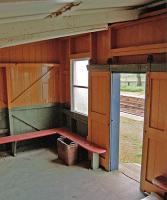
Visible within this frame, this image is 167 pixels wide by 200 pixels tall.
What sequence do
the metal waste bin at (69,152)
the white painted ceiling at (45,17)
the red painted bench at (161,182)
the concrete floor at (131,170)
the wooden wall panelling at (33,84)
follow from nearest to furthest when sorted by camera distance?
the white painted ceiling at (45,17) → the red painted bench at (161,182) → the concrete floor at (131,170) → the metal waste bin at (69,152) → the wooden wall panelling at (33,84)

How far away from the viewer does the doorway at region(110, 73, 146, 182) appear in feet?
14.7

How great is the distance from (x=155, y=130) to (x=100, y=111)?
1.47 meters

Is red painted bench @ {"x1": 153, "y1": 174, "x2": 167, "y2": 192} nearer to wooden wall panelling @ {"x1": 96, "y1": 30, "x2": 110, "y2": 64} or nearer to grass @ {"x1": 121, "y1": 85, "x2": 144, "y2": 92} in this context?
wooden wall panelling @ {"x1": 96, "y1": 30, "x2": 110, "y2": 64}

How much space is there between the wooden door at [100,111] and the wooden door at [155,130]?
1.00 m

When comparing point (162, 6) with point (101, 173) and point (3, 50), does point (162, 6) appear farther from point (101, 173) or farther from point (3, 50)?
point (3, 50)

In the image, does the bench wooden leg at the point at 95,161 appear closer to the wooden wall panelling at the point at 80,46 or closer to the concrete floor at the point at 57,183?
the concrete floor at the point at 57,183

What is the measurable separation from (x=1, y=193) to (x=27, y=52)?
347 cm

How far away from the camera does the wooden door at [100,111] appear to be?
14.8ft

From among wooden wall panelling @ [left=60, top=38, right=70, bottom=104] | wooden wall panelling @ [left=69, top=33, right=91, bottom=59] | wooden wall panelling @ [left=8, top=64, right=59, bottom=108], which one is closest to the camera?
wooden wall panelling @ [left=69, top=33, right=91, bottom=59]

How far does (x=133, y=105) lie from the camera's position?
10781 mm

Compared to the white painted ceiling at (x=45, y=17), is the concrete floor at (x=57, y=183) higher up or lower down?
lower down

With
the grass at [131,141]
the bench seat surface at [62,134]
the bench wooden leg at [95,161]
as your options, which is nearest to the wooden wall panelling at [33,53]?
the bench seat surface at [62,134]

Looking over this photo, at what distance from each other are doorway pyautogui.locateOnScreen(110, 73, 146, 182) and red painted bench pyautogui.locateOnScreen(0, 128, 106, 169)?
35 cm

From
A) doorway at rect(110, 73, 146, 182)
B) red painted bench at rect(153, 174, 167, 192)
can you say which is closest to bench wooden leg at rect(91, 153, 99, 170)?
doorway at rect(110, 73, 146, 182)
